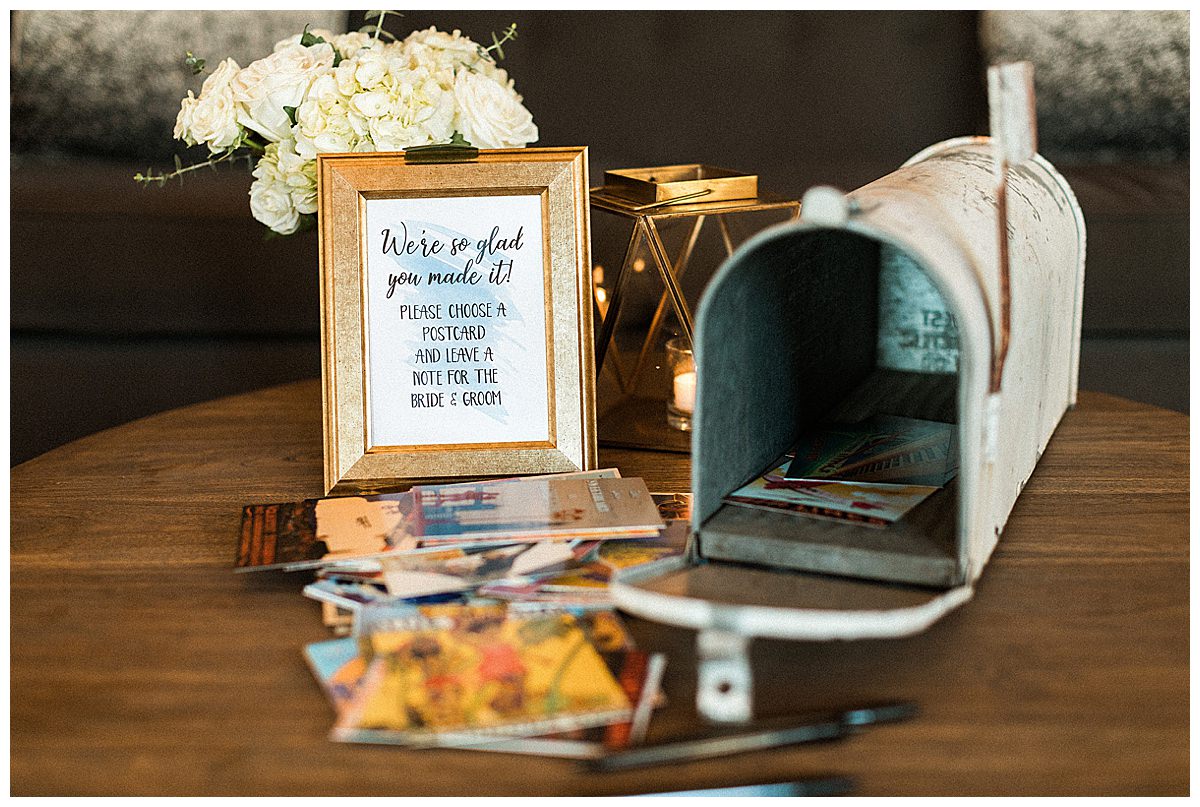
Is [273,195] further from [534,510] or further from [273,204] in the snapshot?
[534,510]

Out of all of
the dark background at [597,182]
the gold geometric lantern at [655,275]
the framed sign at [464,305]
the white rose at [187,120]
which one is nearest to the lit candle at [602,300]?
the gold geometric lantern at [655,275]

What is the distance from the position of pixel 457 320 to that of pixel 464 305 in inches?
0.6

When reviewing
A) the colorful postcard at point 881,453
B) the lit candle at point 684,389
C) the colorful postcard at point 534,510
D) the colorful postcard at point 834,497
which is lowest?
the colorful postcard at point 534,510

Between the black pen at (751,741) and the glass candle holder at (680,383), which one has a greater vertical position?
the glass candle holder at (680,383)

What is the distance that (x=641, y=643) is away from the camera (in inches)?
29.0

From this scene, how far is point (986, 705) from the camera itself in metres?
0.67

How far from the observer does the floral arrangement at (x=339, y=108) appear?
41.9 inches

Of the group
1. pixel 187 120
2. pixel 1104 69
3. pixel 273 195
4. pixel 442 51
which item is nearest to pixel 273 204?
pixel 273 195

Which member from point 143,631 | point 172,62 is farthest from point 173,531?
point 172,62

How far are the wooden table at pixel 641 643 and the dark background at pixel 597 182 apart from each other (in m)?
1.01

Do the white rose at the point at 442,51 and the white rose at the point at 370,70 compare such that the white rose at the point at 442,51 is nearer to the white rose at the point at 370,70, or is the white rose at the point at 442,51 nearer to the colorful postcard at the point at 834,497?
the white rose at the point at 370,70

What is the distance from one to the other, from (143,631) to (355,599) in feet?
0.45

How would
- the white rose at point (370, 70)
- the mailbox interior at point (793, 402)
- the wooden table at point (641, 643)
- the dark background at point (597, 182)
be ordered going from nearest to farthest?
the wooden table at point (641, 643), the mailbox interior at point (793, 402), the white rose at point (370, 70), the dark background at point (597, 182)

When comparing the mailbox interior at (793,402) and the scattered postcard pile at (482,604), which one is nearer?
the scattered postcard pile at (482,604)
